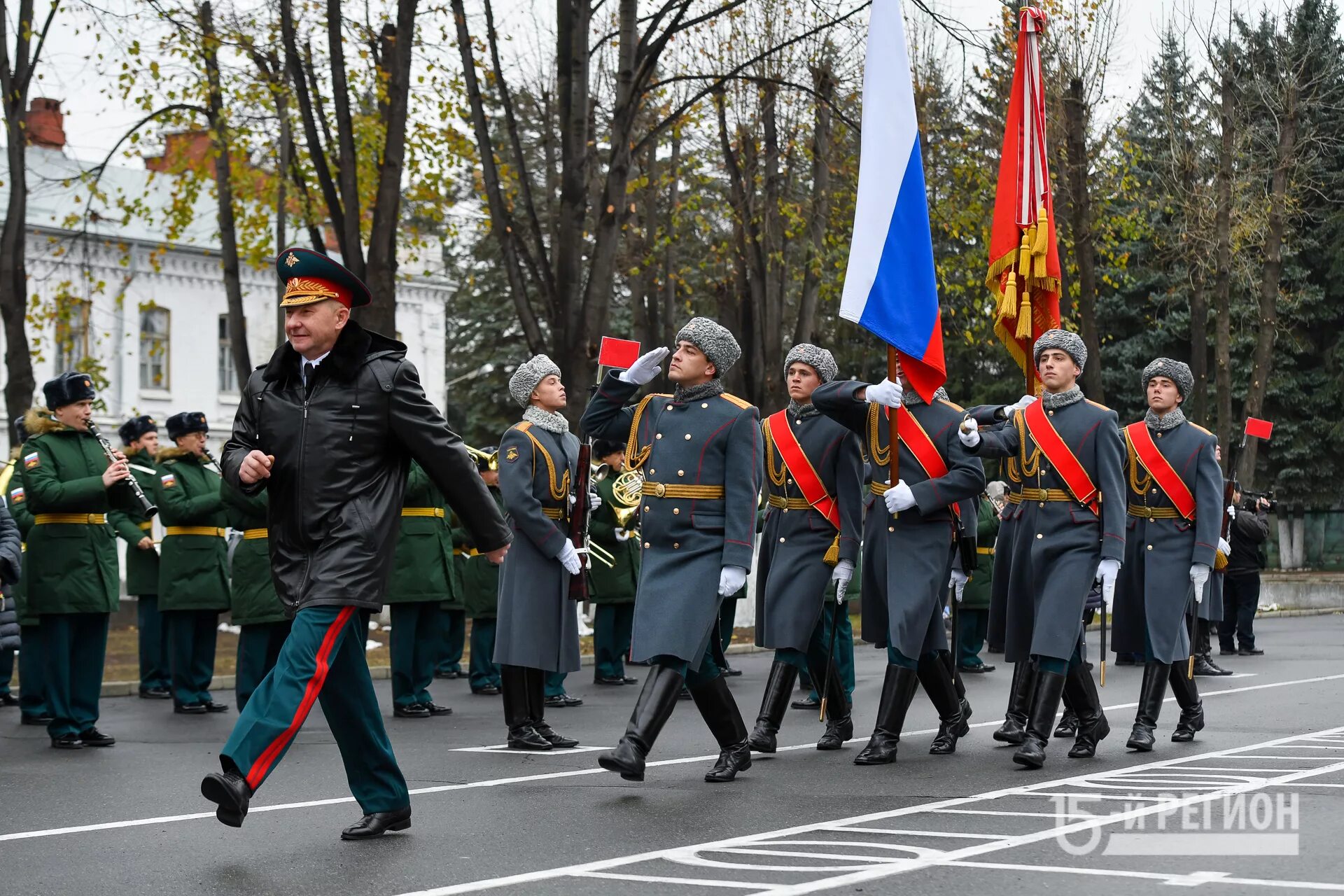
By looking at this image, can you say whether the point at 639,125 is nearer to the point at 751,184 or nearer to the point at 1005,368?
the point at 751,184

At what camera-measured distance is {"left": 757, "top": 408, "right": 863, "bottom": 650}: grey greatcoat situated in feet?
31.3

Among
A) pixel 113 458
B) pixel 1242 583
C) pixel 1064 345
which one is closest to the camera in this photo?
pixel 1064 345

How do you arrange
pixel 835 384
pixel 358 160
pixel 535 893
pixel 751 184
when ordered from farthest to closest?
1. pixel 751 184
2. pixel 358 160
3. pixel 835 384
4. pixel 535 893

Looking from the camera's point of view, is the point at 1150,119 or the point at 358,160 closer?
the point at 358,160

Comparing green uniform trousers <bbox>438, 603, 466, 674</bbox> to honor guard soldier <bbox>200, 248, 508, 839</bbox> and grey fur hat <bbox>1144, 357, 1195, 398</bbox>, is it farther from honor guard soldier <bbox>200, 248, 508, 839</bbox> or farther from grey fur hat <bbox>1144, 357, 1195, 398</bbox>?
honor guard soldier <bbox>200, 248, 508, 839</bbox>

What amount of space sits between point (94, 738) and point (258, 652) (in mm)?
1838

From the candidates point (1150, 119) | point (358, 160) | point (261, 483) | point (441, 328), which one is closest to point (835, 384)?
point (261, 483)

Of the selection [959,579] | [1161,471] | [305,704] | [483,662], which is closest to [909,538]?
[959,579]

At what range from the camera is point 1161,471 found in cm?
1046

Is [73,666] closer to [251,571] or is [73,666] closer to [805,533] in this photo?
[251,571]

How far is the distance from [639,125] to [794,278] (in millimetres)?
5195

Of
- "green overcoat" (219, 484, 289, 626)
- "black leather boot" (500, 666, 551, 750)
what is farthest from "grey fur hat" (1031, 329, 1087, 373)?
"green overcoat" (219, 484, 289, 626)

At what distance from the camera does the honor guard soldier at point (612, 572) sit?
1534cm

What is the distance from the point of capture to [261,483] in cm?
677
